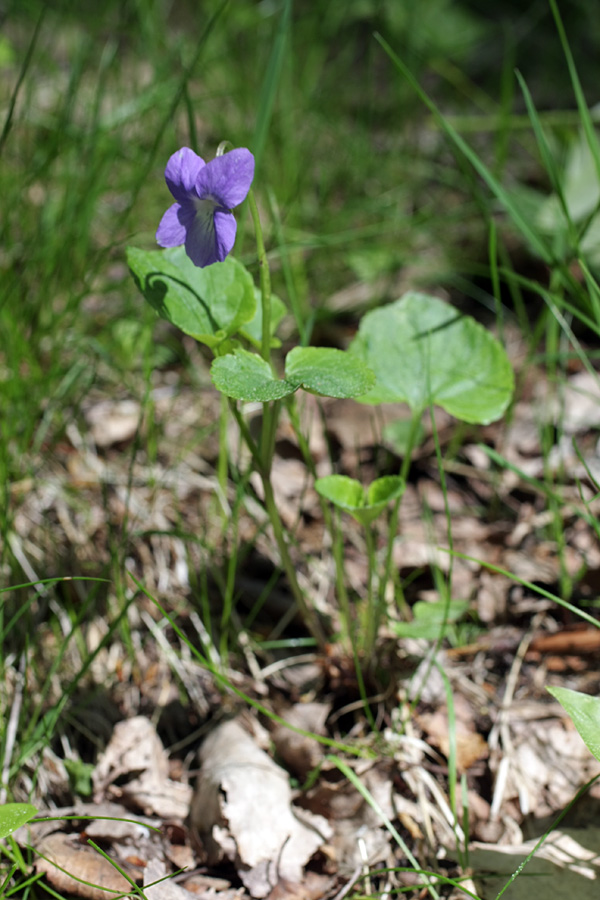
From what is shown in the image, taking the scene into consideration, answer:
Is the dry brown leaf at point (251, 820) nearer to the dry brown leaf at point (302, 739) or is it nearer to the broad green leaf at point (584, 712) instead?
the dry brown leaf at point (302, 739)

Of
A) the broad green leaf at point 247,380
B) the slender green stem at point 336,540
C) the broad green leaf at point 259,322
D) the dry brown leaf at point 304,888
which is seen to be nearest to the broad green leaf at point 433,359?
the slender green stem at point 336,540

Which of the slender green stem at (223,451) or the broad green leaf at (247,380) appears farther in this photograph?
the slender green stem at (223,451)

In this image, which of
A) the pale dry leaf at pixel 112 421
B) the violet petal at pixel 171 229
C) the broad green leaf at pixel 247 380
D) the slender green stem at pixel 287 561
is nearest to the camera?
the broad green leaf at pixel 247 380

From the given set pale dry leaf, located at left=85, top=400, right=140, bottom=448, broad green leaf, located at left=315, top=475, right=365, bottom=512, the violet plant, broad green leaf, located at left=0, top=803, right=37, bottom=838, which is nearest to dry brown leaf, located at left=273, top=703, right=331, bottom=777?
the violet plant

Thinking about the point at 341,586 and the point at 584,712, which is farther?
the point at 341,586

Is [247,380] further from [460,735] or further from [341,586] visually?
[460,735]

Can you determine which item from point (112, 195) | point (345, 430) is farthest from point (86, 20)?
point (345, 430)

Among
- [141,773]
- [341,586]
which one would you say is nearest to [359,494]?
[341,586]
